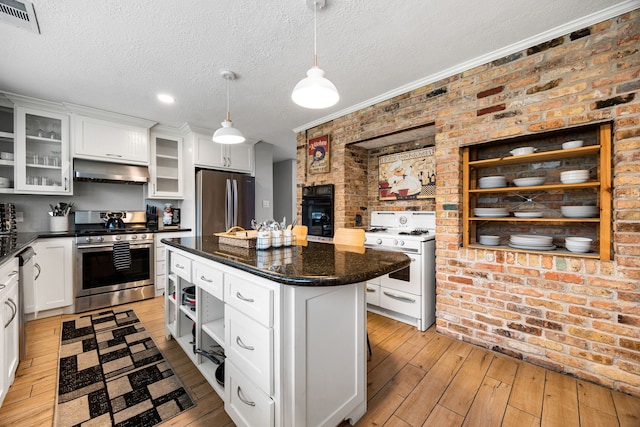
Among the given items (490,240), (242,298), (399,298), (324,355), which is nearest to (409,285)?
(399,298)

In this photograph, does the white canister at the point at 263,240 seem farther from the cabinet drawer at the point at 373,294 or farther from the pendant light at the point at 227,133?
the cabinet drawer at the point at 373,294

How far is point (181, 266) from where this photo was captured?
6.39 ft

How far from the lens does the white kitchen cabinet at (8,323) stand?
4.61ft

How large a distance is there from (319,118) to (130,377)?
319 centimetres

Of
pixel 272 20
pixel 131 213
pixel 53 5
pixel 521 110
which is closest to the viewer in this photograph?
pixel 53 5

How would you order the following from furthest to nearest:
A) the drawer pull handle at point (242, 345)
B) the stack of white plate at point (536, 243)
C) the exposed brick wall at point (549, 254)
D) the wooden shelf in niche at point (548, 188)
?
the stack of white plate at point (536, 243) → the wooden shelf in niche at point (548, 188) → the exposed brick wall at point (549, 254) → the drawer pull handle at point (242, 345)

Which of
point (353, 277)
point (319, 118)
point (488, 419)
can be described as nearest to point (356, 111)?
point (319, 118)

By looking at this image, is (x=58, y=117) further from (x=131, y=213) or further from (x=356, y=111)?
(x=356, y=111)

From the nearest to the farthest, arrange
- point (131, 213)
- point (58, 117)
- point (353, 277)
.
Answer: point (353, 277)
point (58, 117)
point (131, 213)

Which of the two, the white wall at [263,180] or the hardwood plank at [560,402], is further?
the white wall at [263,180]

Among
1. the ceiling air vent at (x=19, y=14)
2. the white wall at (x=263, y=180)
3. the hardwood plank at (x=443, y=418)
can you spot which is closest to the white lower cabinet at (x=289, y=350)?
the hardwood plank at (x=443, y=418)

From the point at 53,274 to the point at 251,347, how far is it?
296cm

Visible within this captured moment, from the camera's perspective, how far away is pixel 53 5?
1.57 m

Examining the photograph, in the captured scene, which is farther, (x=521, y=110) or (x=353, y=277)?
(x=521, y=110)
